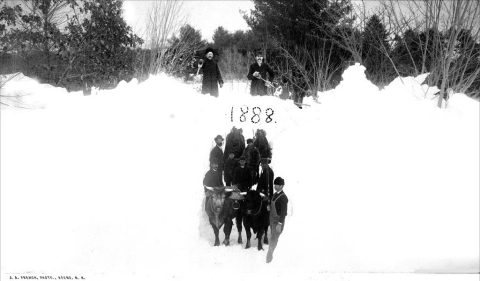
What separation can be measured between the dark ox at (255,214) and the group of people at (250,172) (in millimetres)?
101

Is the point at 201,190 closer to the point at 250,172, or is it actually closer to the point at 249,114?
the point at 250,172

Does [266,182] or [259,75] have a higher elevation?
[259,75]

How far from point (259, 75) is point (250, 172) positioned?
2.72m

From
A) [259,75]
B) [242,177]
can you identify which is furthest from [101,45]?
[242,177]

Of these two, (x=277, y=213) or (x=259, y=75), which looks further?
(x=259, y=75)

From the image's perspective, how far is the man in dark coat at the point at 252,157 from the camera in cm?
659

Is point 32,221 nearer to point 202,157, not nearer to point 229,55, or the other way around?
point 202,157

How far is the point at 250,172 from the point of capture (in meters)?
6.58

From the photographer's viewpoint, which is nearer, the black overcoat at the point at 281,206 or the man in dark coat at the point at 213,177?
the black overcoat at the point at 281,206

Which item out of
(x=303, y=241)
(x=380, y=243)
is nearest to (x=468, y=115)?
(x=380, y=243)

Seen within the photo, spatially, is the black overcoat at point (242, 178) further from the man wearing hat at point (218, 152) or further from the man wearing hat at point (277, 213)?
the man wearing hat at point (277, 213)

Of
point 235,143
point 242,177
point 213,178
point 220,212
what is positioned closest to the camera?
point 220,212

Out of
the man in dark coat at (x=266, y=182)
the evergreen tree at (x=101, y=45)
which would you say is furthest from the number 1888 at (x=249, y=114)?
the evergreen tree at (x=101, y=45)

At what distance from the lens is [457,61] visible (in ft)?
23.1
